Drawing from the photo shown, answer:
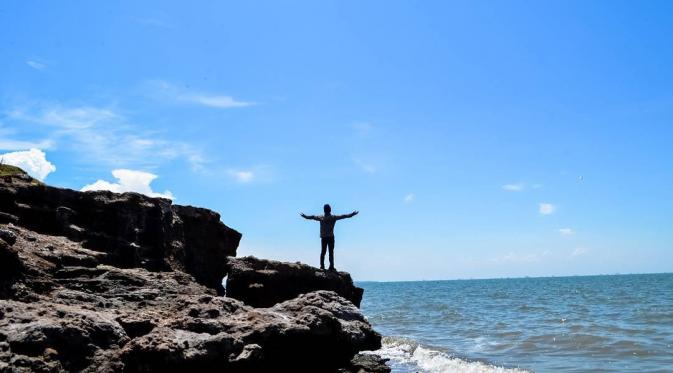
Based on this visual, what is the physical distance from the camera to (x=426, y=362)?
1808 centimetres

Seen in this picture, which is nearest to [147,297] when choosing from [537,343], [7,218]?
[7,218]

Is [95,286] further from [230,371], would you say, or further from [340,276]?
[340,276]

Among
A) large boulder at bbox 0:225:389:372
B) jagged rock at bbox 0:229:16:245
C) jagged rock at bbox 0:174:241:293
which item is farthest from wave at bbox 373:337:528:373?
jagged rock at bbox 0:229:16:245

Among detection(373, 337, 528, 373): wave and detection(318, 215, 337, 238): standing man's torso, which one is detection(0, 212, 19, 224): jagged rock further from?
detection(373, 337, 528, 373): wave

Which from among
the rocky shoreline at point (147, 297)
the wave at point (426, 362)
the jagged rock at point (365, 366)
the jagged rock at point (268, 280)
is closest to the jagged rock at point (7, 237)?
the rocky shoreline at point (147, 297)

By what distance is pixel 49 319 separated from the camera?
707cm

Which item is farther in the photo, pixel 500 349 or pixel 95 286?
pixel 500 349

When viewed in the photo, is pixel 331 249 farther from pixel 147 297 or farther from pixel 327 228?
pixel 147 297

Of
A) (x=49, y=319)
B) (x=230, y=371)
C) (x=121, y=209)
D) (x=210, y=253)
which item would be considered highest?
(x=121, y=209)

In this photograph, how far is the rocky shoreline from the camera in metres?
7.00

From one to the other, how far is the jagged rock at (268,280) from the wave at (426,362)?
12.9 feet

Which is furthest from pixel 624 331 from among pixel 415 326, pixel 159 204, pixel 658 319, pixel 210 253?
pixel 159 204

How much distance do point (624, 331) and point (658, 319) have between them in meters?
6.33

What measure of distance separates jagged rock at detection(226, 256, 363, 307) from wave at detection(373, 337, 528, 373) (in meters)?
3.94
